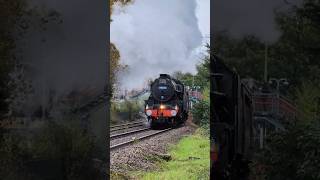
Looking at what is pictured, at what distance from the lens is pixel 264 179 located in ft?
24.7

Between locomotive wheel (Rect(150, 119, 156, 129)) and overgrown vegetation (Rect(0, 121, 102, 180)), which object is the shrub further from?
overgrown vegetation (Rect(0, 121, 102, 180))

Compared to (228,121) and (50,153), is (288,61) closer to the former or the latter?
(228,121)

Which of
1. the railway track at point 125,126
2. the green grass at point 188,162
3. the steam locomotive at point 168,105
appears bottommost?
the green grass at point 188,162

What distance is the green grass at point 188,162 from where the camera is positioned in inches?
321

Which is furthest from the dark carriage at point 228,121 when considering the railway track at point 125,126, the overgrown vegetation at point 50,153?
the overgrown vegetation at point 50,153

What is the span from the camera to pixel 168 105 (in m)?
9.13

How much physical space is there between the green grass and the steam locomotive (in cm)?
43

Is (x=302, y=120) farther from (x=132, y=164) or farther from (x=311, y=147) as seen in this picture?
(x=132, y=164)

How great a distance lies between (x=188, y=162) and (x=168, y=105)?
1.15m

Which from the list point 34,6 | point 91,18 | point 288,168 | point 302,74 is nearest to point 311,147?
point 288,168

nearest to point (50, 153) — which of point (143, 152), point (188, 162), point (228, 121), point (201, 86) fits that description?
point (143, 152)

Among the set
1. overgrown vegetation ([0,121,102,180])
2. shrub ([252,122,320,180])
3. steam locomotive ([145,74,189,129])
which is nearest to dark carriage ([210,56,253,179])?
shrub ([252,122,320,180])

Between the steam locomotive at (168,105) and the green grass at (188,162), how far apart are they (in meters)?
0.43

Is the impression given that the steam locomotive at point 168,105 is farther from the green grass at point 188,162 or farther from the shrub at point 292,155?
the shrub at point 292,155
